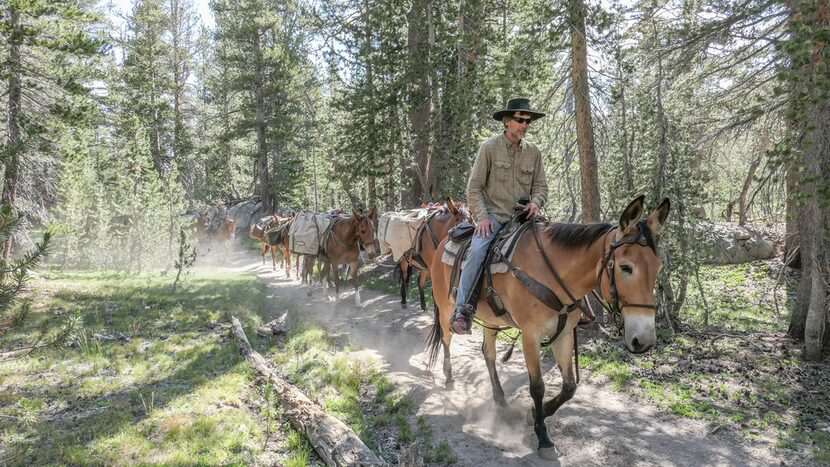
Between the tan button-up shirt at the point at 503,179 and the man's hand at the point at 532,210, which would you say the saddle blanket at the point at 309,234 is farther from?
the man's hand at the point at 532,210

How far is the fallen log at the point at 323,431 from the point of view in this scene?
4254mm

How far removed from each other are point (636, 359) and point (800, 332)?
10.3 feet

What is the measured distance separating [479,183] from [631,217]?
208cm

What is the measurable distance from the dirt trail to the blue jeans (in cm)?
163

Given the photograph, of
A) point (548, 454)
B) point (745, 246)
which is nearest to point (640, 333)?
point (548, 454)

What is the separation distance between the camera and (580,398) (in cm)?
630

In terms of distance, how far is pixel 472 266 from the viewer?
17.0ft

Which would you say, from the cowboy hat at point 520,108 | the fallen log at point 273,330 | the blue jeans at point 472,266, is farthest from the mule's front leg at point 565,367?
the fallen log at point 273,330

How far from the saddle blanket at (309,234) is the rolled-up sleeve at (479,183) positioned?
8669mm

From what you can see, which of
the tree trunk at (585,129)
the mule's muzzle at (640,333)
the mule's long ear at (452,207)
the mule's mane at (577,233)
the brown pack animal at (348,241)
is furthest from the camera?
the brown pack animal at (348,241)

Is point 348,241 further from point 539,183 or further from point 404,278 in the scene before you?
point 539,183

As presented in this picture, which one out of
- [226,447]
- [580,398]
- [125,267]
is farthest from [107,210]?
[580,398]

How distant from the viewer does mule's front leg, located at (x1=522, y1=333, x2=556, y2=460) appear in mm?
4684

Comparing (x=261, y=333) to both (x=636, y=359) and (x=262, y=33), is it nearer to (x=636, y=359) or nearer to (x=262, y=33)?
(x=636, y=359)
